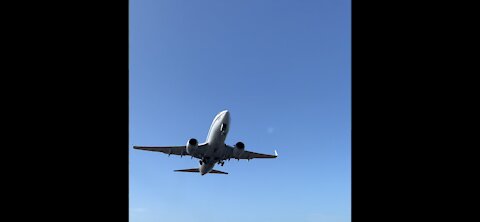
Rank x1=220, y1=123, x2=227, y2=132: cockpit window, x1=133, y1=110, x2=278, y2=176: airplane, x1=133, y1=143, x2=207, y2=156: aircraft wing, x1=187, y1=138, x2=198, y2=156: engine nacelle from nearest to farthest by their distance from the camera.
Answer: x1=220, y1=123, x2=227, y2=132: cockpit window
x1=133, y1=110, x2=278, y2=176: airplane
x1=187, y1=138, x2=198, y2=156: engine nacelle
x1=133, y1=143, x2=207, y2=156: aircraft wing

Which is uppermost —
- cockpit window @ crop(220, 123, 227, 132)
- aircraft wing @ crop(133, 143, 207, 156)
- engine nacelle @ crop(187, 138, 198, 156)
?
cockpit window @ crop(220, 123, 227, 132)

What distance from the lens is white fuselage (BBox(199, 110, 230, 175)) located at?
1072 inches

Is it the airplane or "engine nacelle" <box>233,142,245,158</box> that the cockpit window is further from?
"engine nacelle" <box>233,142,245,158</box>

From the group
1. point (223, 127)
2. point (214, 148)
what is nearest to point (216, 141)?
point (214, 148)

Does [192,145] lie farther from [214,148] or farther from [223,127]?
[223,127]

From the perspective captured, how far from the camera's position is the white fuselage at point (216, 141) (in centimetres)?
2723

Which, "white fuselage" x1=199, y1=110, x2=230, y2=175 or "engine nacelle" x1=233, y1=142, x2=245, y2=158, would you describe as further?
"engine nacelle" x1=233, y1=142, x2=245, y2=158

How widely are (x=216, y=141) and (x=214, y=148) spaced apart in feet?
4.19

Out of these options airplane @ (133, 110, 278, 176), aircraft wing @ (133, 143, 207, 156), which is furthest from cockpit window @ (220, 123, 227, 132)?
aircraft wing @ (133, 143, 207, 156)

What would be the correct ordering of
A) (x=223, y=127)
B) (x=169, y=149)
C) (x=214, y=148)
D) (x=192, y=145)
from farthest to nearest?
(x=169, y=149), (x=214, y=148), (x=192, y=145), (x=223, y=127)

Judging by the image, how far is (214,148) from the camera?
2986cm
